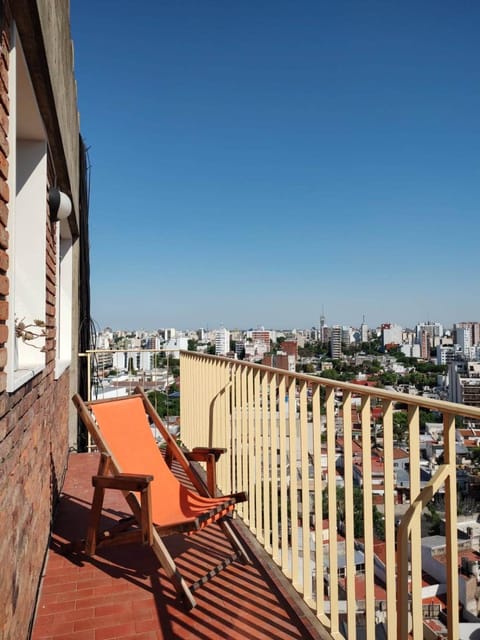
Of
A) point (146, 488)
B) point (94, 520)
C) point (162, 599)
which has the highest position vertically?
point (146, 488)

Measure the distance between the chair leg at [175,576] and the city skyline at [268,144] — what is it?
16.9ft

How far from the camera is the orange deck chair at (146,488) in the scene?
7.83 feet

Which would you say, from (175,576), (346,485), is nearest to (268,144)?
(175,576)

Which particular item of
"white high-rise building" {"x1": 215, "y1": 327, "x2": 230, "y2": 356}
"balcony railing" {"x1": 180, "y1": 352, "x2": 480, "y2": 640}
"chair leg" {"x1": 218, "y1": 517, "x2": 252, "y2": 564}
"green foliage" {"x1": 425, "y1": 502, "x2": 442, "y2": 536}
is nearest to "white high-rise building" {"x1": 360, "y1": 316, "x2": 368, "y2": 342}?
"white high-rise building" {"x1": 215, "y1": 327, "x2": 230, "y2": 356}

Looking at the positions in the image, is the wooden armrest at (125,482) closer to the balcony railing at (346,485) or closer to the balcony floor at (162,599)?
the balcony floor at (162,599)

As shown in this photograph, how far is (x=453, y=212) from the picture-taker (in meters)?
36.6

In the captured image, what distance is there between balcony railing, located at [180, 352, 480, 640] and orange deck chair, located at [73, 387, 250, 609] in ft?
1.06

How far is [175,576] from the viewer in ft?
7.55

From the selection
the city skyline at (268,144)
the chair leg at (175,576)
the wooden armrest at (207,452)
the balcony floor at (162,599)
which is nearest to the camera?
the balcony floor at (162,599)

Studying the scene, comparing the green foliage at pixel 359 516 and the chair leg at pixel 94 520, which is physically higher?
the green foliage at pixel 359 516

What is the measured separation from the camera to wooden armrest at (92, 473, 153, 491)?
2350mm

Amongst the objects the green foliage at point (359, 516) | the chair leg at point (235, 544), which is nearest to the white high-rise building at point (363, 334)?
the chair leg at point (235, 544)

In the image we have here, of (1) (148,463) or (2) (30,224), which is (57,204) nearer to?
(2) (30,224)

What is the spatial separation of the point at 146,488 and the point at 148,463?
2.45ft
